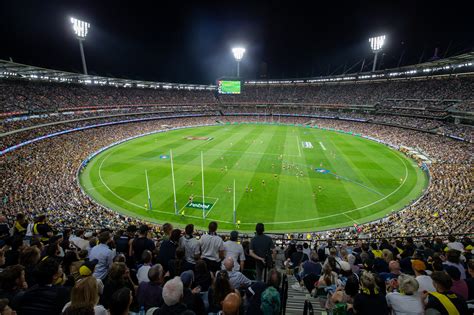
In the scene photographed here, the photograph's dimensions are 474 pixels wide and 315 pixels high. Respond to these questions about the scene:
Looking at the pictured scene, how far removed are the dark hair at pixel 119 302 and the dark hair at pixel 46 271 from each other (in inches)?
66.5

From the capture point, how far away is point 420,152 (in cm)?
4562

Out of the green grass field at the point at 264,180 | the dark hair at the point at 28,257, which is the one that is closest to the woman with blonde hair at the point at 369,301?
the dark hair at the point at 28,257

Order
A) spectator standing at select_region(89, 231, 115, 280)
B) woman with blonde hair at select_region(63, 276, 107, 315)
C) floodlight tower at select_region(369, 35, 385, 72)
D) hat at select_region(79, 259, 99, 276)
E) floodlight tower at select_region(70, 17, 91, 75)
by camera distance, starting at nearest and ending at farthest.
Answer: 1. woman with blonde hair at select_region(63, 276, 107, 315)
2. hat at select_region(79, 259, 99, 276)
3. spectator standing at select_region(89, 231, 115, 280)
4. floodlight tower at select_region(70, 17, 91, 75)
5. floodlight tower at select_region(369, 35, 385, 72)

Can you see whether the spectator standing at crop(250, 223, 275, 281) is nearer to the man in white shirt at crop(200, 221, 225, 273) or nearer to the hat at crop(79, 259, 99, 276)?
the man in white shirt at crop(200, 221, 225, 273)

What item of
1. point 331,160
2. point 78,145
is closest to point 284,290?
point 331,160

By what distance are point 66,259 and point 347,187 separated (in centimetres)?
3363

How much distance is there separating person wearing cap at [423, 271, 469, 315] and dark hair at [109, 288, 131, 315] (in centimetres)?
541

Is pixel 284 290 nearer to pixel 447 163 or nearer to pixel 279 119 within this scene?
pixel 447 163

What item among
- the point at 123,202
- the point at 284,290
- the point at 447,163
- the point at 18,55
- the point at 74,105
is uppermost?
the point at 18,55

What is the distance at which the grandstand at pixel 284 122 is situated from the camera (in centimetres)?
1467

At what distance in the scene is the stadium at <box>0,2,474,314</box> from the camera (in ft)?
22.4

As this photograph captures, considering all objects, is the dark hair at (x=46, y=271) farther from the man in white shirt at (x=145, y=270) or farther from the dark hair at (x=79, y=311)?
the man in white shirt at (x=145, y=270)

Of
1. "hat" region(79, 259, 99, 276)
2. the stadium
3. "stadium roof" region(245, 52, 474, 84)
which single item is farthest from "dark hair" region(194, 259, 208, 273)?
"stadium roof" region(245, 52, 474, 84)

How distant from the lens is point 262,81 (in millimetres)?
119438
